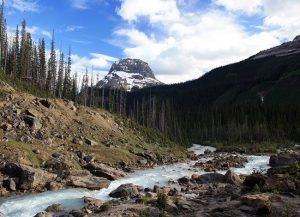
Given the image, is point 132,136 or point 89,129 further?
point 132,136

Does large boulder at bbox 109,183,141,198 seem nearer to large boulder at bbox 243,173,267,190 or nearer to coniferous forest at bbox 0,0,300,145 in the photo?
large boulder at bbox 243,173,267,190

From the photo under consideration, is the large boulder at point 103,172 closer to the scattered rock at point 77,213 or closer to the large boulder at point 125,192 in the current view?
the large boulder at point 125,192

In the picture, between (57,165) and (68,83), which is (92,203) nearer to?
(57,165)

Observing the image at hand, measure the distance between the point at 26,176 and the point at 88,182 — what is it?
24.2ft

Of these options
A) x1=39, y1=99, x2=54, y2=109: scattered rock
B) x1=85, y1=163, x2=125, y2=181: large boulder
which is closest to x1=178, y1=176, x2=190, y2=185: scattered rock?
x1=85, y1=163, x2=125, y2=181: large boulder

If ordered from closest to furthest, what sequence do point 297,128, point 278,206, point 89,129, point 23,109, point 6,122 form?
1. point 278,206
2. point 6,122
3. point 23,109
4. point 89,129
5. point 297,128

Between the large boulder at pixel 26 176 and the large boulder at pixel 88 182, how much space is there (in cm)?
282

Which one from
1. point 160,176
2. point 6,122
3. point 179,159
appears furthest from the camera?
point 179,159

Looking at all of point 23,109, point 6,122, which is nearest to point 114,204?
point 6,122

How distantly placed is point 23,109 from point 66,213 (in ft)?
129

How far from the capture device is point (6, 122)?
213ft

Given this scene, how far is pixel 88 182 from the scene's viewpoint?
49.7 metres

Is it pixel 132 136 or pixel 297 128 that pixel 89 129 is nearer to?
pixel 132 136

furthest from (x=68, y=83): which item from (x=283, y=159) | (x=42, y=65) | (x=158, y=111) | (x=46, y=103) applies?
(x=283, y=159)
